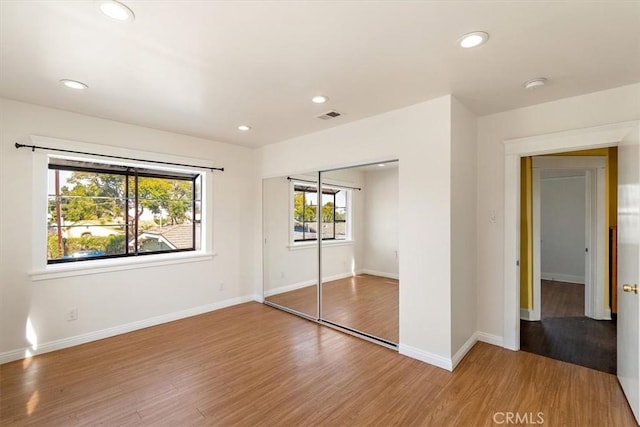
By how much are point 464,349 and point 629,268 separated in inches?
60.9

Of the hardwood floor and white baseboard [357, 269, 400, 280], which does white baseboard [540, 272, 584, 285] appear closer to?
the hardwood floor

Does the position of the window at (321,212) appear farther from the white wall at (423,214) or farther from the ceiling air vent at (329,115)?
the ceiling air vent at (329,115)

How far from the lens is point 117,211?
12.5ft

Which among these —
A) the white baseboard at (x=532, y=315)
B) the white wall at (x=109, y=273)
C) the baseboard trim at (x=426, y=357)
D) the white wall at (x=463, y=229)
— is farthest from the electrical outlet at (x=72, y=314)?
the white baseboard at (x=532, y=315)

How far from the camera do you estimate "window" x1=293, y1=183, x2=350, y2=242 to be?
4.00 m

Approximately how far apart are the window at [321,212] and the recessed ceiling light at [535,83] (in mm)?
2122

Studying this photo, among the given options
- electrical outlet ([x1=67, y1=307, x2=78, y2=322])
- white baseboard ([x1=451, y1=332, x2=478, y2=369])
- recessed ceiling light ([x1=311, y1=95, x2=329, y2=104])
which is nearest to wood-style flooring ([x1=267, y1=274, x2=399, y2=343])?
white baseboard ([x1=451, y1=332, x2=478, y2=369])

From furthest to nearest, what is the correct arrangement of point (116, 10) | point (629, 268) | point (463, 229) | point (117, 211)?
point (117, 211) → point (463, 229) → point (629, 268) → point (116, 10)

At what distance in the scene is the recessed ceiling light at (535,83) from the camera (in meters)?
2.46

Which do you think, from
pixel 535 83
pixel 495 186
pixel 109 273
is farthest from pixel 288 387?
pixel 535 83

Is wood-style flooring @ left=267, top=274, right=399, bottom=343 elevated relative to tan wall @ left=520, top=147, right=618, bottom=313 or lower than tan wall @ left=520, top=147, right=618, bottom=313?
lower

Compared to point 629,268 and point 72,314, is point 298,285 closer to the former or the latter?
point 72,314

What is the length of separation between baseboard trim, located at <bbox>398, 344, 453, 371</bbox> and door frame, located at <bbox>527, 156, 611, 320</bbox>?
2.15 metres

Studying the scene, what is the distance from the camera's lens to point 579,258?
6.12 meters
